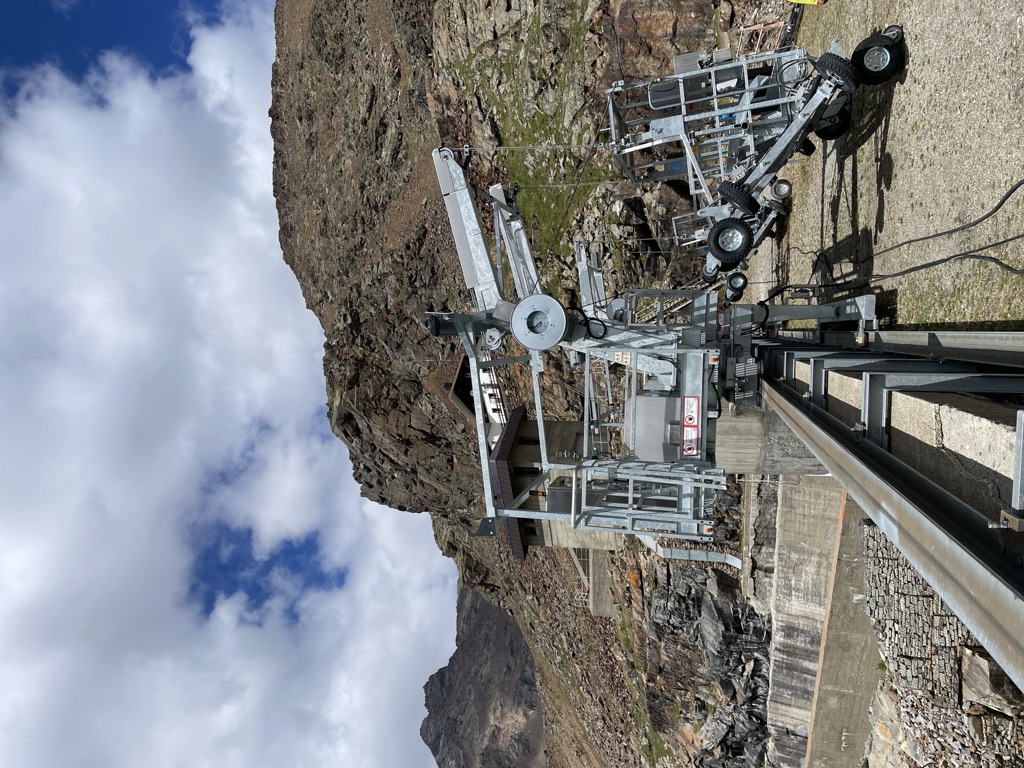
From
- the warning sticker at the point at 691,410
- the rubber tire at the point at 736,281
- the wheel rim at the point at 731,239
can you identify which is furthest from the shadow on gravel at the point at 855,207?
the warning sticker at the point at 691,410

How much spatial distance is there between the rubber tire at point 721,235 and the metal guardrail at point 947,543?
710 centimetres

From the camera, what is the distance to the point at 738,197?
12.0 m

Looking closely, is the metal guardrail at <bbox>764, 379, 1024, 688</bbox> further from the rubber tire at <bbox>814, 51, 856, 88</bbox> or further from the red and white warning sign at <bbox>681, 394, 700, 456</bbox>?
the rubber tire at <bbox>814, 51, 856, 88</bbox>

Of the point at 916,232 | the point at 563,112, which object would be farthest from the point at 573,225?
the point at 916,232

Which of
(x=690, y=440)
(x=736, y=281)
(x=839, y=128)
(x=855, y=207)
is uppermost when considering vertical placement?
(x=839, y=128)

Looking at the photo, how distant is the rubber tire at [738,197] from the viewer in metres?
12.0

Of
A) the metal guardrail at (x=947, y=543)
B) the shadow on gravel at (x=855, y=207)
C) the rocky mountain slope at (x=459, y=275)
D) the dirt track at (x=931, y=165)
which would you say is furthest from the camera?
the rocky mountain slope at (x=459, y=275)

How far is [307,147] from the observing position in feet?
158

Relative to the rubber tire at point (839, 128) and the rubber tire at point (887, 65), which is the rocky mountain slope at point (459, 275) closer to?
the rubber tire at point (839, 128)

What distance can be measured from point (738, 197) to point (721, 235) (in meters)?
0.75

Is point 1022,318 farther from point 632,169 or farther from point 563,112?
point 563,112

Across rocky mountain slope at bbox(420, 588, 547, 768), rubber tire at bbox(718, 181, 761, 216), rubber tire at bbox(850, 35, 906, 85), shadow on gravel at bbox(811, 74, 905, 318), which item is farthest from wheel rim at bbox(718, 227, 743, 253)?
rocky mountain slope at bbox(420, 588, 547, 768)

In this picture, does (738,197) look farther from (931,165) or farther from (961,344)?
(961,344)

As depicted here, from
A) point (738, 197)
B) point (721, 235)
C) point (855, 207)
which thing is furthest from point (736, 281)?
point (855, 207)
